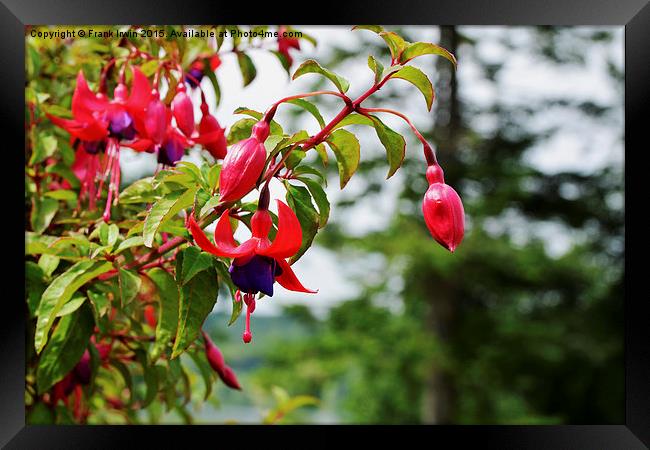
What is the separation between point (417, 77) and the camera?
49 cm

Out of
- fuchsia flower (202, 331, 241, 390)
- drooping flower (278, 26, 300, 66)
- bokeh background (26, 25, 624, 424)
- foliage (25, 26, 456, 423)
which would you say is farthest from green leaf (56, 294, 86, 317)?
bokeh background (26, 25, 624, 424)

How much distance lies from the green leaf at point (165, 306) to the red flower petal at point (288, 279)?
0.48ft

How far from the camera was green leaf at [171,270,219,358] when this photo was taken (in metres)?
0.51

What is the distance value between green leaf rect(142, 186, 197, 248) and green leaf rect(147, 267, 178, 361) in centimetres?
10

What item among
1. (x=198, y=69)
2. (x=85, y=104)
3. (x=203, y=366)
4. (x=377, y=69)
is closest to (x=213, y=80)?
(x=198, y=69)

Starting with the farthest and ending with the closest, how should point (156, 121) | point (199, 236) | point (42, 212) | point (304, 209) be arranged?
point (42, 212) < point (156, 121) < point (304, 209) < point (199, 236)

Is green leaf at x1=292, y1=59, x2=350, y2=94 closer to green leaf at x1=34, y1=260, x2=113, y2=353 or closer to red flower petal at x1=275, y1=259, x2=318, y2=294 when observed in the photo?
red flower petal at x1=275, y1=259, x2=318, y2=294

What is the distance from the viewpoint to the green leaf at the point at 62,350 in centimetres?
65

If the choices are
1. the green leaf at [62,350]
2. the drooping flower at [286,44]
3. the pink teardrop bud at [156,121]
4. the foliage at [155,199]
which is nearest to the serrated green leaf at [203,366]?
the foliage at [155,199]

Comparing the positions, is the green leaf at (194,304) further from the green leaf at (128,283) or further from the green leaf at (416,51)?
the green leaf at (416,51)

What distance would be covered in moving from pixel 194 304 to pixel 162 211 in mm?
67

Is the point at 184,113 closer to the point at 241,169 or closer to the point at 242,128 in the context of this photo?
the point at 242,128
